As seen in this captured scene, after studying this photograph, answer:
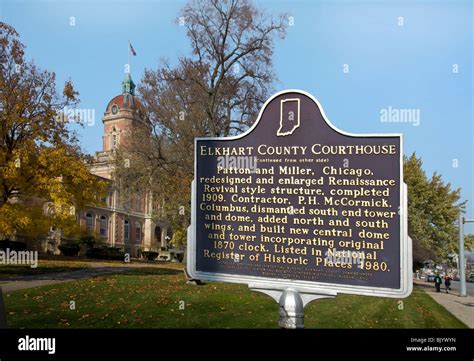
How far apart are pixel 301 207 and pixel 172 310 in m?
5.19

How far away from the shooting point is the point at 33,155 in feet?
45.6

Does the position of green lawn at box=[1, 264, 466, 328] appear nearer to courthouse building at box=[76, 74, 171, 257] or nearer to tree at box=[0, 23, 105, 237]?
tree at box=[0, 23, 105, 237]

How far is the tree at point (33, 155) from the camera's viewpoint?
1358 cm

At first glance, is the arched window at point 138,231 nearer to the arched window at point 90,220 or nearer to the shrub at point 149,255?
the shrub at point 149,255

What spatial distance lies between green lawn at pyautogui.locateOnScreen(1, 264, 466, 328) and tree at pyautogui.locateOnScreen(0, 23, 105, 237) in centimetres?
286

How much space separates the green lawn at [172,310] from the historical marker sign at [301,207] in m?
3.27

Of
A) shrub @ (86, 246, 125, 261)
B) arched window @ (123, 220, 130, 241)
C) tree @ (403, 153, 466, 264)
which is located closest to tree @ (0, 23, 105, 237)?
shrub @ (86, 246, 125, 261)

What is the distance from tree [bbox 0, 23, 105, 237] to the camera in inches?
535

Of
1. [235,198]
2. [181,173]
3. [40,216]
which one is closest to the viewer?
[235,198]

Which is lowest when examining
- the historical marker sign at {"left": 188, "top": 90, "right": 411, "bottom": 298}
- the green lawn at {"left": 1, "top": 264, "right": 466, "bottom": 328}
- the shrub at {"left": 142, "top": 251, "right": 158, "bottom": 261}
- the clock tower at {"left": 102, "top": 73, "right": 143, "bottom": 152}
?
the shrub at {"left": 142, "top": 251, "right": 158, "bottom": 261}
